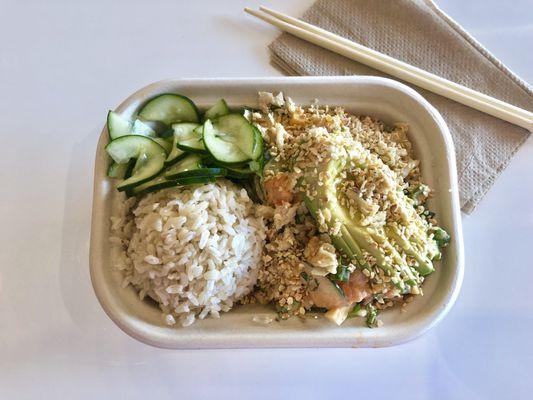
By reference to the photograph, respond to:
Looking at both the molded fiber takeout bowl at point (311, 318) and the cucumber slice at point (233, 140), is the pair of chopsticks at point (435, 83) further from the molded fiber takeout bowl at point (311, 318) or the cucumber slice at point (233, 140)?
the cucumber slice at point (233, 140)

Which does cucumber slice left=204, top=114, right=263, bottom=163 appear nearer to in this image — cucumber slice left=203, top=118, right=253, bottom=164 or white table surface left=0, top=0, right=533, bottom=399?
cucumber slice left=203, top=118, right=253, bottom=164

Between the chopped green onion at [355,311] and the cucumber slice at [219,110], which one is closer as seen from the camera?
the chopped green onion at [355,311]

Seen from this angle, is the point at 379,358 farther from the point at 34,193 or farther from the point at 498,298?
the point at 34,193

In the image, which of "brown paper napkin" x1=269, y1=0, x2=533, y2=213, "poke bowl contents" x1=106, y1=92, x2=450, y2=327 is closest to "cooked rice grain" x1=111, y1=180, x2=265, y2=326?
"poke bowl contents" x1=106, y1=92, x2=450, y2=327

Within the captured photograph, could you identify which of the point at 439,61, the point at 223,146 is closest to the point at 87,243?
the point at 223,146

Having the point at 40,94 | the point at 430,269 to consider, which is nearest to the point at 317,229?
the point at 430,269

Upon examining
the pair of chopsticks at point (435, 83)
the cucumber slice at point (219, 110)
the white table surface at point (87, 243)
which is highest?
the pair of chopsticks at point (435, 83)

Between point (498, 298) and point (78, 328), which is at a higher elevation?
point (498, 298)

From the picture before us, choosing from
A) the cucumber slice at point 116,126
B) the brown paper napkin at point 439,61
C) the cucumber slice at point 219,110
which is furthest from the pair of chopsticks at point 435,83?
the cucumber slice at point 116,126
